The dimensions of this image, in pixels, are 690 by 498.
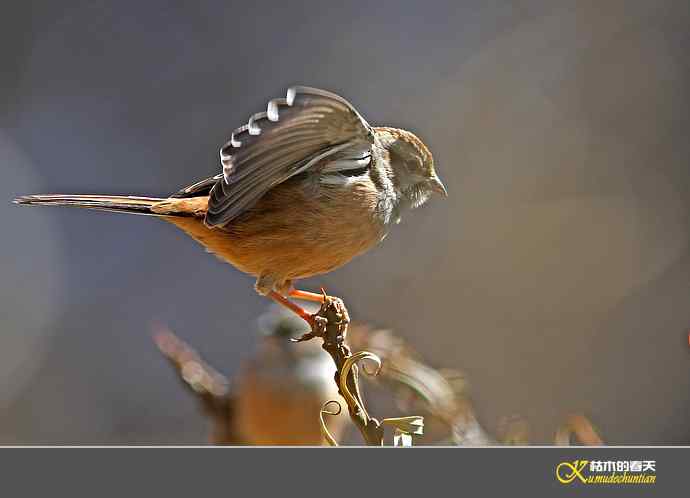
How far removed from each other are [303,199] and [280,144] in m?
0.30

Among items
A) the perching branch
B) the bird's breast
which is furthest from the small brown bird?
the perching branch

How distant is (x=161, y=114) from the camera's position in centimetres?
379

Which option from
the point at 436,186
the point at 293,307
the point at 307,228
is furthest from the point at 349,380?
the point at 436,186

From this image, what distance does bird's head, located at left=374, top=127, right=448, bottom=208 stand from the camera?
1.95 metres

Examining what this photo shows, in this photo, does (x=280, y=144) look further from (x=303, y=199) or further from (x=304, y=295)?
(x=304, y=295)

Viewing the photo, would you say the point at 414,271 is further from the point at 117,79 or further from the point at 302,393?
the point at 302,393

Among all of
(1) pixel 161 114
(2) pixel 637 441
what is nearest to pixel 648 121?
(2) pixel 637 441

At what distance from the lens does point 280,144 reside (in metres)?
1.50

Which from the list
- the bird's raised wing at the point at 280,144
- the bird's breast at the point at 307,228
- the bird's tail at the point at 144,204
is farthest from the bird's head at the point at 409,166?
the bird's tail at the point at 144,204

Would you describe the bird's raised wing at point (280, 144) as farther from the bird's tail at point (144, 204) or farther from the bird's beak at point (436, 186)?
the bird's beak at point (436, 186)

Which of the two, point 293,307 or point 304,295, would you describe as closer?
point 293,307

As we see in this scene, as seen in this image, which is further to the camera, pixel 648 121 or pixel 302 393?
pixel 648 121

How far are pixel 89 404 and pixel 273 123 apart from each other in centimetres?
237

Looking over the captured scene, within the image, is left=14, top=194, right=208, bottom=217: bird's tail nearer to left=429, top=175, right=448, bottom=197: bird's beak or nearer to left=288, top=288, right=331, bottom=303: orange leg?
left=288, top=288, right=331, bottom=303: orange leg
